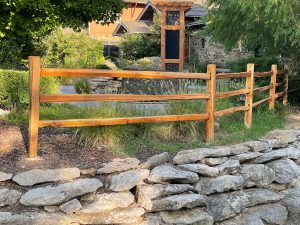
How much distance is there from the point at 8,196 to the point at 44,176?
421mm

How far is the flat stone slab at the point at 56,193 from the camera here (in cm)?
424

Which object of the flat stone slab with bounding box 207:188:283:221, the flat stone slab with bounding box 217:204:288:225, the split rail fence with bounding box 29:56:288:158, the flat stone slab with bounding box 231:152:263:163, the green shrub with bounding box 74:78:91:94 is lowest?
the flat stone slab with bounding box 217:204:288:225

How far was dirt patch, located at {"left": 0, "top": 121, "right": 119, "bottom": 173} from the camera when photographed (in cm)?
491

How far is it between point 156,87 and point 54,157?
5441 mm

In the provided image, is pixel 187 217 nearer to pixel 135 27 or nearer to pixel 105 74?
pixel 105 74

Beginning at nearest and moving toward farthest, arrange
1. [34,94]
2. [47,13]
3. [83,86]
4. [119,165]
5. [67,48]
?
1. [34,94]
2. [119,165]
3. [47,13]
4. [83,86]
5. [67,48]

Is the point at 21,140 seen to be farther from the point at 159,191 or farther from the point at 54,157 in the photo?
the point at 159,191

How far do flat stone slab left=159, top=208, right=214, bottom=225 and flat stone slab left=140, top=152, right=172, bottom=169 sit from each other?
0.64 metres

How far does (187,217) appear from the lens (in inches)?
190

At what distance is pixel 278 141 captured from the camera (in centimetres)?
657

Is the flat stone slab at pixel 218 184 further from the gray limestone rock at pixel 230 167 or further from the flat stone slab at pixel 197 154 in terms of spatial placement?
the flat stone slab at pixel 197 154

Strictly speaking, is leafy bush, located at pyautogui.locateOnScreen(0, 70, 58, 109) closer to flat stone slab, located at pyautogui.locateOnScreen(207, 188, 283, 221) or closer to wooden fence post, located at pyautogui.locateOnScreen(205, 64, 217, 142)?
wooden fence post, located at pyautogui.locateOnScreen(205, 64, 217, 142)

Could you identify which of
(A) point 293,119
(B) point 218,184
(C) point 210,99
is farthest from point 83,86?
(B) point 218,184

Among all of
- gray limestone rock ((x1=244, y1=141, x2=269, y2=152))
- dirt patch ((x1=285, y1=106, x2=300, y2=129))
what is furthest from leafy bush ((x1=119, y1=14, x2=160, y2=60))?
gray limestone rock ((x1=244, y1=141, x2=269, y2=152))
